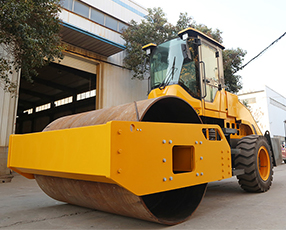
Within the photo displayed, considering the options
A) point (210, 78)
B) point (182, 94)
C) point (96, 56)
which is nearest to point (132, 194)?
point (182, 94)

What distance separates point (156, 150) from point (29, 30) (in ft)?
A: 19.3

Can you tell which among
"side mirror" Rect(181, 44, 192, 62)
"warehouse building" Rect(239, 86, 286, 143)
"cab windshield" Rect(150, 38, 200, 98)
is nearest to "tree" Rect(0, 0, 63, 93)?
"cab windshield" Rect(150, 38, 200, 98)

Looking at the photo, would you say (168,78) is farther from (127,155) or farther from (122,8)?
(122,8)

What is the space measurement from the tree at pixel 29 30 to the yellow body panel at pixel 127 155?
430 centimetres

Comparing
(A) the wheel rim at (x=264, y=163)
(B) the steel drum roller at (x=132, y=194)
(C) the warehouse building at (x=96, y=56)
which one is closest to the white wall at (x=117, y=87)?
(C) the warehouse building at (x=96, y=56)

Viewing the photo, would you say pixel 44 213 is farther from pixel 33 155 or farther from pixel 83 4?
pixel 83 4

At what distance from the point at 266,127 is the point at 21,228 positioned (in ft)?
134

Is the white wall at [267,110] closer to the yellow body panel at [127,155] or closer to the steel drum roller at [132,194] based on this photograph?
the steel drum roller at [132,194]

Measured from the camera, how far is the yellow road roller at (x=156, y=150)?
2.04 m

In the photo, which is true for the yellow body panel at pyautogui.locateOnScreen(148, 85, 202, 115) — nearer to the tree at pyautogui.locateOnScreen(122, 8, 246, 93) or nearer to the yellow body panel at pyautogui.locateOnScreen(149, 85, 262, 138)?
the yellow body panel at pyautogui.locateOnScreen(149, 85, 262, 138)

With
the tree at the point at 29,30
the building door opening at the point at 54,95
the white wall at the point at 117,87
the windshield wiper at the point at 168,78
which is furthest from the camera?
the building door opening at the point at 54,95

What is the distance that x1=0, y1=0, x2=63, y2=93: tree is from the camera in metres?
5.95

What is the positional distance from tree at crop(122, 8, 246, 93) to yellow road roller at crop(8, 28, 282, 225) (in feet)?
25.5

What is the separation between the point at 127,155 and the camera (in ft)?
6.57
